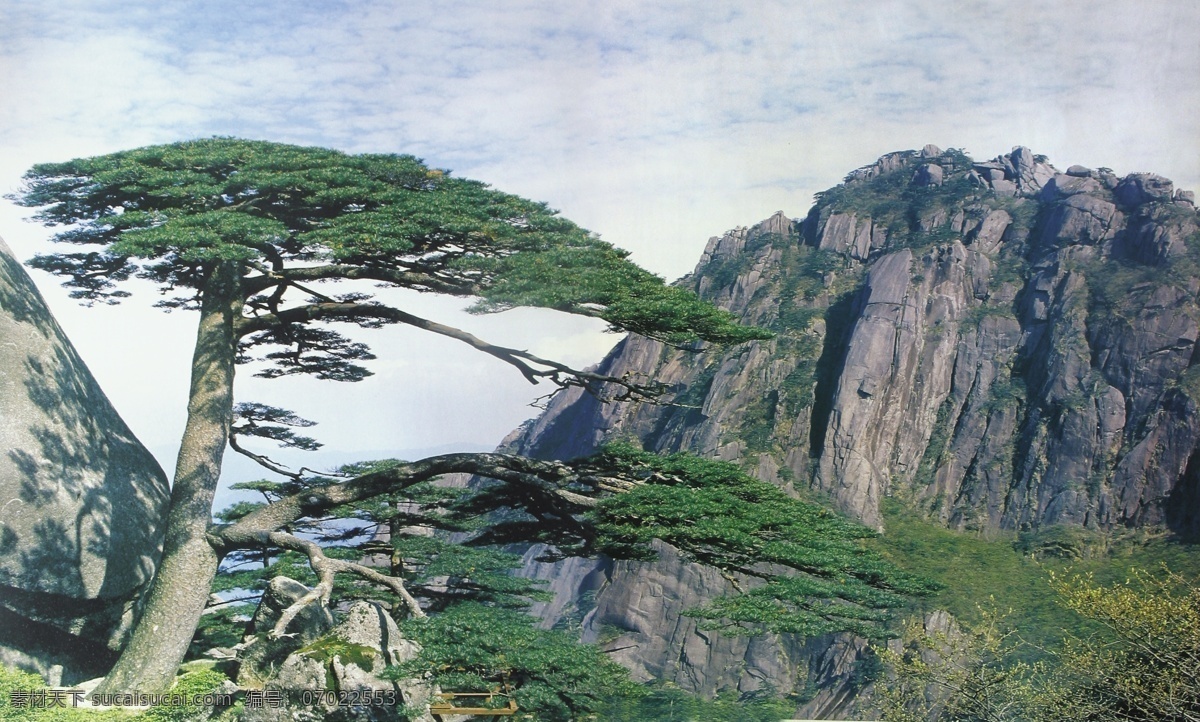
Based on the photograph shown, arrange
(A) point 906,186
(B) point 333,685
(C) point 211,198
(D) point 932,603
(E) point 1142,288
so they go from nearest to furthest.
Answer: (B) point 333,685
(C) point 211,198
(D) point 932,603
(E) point 1142,288
(A) point 906,186

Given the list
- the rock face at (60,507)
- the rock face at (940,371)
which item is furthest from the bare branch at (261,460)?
the rock face at (940,371)

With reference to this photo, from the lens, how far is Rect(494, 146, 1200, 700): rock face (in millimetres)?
53188

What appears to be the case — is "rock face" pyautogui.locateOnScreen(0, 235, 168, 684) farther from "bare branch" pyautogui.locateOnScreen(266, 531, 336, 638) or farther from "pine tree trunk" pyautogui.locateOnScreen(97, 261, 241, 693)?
"bare branch" pyautogui.locateOnScreen(266, 531, 336, 638)

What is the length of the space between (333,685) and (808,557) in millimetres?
3606

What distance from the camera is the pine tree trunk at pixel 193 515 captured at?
8516 mm

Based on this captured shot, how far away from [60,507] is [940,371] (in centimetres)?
6165

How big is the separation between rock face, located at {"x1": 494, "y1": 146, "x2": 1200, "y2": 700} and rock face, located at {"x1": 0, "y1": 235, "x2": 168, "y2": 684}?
39.1 meters

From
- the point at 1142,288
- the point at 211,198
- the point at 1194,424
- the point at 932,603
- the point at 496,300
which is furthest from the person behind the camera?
the point at 1142,288

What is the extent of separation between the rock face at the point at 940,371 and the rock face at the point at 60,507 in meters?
39.1

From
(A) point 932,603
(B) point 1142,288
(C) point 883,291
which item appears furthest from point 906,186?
(A) point 932,603

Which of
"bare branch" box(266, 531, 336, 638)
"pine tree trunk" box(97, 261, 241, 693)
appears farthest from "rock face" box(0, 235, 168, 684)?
"bare branch" box(266, 531, 336, 638)

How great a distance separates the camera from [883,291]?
206 feet

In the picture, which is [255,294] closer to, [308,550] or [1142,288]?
[308,550]

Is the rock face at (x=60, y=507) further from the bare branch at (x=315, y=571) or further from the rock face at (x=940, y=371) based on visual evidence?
the rock face at (x=940, y=371)
